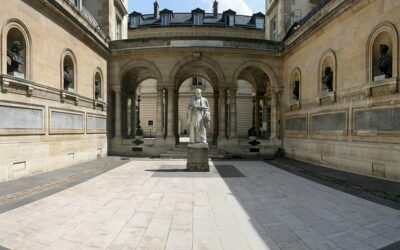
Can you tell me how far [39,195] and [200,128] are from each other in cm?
688

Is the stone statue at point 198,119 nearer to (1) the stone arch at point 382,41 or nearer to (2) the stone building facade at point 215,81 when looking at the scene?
(2) the stone building facade at point 215,81

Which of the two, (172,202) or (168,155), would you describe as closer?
(172,202)

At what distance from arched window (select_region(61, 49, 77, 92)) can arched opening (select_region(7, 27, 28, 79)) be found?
256cm

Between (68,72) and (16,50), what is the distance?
4.21m

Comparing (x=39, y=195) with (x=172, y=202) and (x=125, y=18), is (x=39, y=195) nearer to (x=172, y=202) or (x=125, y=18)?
(x=172, y=202)

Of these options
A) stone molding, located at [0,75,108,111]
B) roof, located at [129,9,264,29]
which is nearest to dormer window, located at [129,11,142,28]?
roof, located at [129,9,264,29]

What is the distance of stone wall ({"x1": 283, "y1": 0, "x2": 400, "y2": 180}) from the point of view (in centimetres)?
1016

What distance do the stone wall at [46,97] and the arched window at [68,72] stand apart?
13 cm

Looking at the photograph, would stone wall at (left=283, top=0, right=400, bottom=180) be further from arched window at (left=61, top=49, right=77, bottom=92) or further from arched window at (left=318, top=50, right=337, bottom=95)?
arched window at (left=61, top=49, right=77, bottom=92)

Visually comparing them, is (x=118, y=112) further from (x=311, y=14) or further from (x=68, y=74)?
(x=311, y=14)

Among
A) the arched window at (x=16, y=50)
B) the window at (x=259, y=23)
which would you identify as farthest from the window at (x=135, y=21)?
Answer: the arched window at (x=16, y=50)

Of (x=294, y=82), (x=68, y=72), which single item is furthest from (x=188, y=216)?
(x=294, y=82)

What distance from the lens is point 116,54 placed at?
66.6ft

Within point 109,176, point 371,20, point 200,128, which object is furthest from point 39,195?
point 371,20
